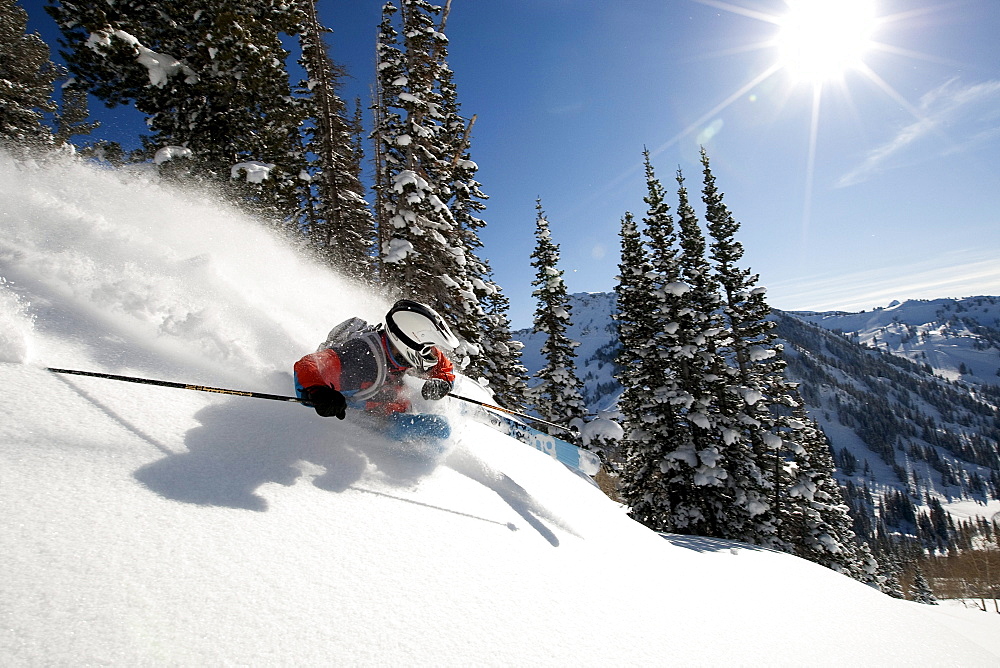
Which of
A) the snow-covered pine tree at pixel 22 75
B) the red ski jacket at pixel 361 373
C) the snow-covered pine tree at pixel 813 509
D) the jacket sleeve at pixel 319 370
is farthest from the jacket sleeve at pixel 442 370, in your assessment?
the snow-covered pine tree at pixel 813 509

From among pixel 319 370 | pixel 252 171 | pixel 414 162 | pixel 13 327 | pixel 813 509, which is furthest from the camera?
pixel 813 509

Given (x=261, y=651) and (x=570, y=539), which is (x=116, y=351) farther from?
(x=570, y=539)

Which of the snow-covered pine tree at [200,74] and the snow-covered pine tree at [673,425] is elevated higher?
the snow-covered pine tree at [200,74]

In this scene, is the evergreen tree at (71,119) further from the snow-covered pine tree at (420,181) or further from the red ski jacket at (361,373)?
the red ski jacket at (361,373)

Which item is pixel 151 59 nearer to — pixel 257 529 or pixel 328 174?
pixel 328 174

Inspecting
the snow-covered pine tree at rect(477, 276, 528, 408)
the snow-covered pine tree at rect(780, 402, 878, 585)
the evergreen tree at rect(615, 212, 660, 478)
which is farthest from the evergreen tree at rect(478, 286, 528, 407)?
the snow-covered pine tree at rect(780, 402, 878, 585)

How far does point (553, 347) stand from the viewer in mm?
22562

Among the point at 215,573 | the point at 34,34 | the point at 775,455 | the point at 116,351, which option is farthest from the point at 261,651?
the point at 34,34

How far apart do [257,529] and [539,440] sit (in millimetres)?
5325

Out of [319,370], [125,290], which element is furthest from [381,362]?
[125,290]

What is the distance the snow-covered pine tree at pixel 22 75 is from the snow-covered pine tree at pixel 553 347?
65.5 feet

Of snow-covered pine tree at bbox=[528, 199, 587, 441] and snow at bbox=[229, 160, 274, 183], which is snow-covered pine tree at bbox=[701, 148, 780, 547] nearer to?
snow-covered pine tree at bbox=[528, 199, 587, 441]

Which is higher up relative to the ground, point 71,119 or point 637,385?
point 71,119

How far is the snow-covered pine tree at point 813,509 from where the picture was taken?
746 inches
